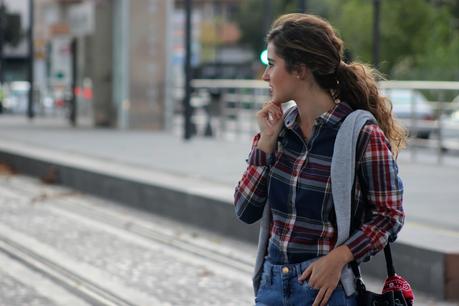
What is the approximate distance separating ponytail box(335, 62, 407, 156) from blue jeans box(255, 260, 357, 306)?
0.49 m

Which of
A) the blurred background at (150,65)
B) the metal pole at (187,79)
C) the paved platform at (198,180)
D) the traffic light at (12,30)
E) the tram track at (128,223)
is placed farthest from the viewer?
the traffic light at (12,30)

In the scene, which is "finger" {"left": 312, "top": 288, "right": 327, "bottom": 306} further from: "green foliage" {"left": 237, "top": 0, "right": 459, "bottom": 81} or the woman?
"green foliage" {"left": 237, "top": 0, "right": 459, "bottom": 81}

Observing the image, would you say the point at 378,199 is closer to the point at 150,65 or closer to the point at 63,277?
the point at 63,277

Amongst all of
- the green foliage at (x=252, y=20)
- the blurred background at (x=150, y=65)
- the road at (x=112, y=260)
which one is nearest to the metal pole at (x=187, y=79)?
the blurred background at (x=150, y=65)

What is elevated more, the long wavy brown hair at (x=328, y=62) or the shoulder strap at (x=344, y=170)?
the long wavy brown hair at (x=328, y=62)

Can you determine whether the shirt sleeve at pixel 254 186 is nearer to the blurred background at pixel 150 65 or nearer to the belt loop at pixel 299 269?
Result: the belt loop at pixel 299 269

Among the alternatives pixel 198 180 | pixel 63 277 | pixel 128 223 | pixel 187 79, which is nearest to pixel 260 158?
pixel 63 277

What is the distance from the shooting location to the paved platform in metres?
8.09

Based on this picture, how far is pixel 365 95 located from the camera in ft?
11.7

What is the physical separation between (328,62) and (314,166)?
1.01 ft

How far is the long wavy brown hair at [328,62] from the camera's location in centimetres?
347

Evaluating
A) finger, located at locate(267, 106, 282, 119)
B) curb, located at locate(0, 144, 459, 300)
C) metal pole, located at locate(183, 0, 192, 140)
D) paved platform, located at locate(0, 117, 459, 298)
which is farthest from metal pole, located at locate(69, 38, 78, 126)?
finger, located at locate(267, 106, 282, 119)

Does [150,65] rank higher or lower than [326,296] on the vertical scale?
lower

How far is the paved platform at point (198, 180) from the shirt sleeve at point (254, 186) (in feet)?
13.8
